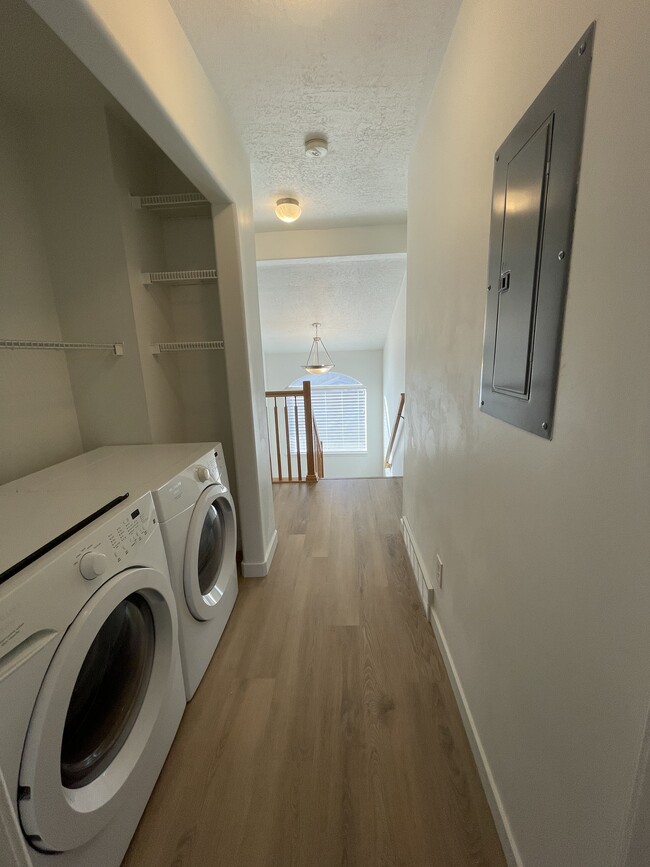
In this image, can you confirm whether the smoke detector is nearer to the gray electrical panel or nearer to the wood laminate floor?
the gray electrical panel

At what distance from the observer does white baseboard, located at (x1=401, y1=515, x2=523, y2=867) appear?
899 mm

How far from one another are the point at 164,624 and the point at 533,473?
1167mm

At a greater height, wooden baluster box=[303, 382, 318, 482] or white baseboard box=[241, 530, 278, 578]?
wooden baluster box=[303, 382, 318, 482]

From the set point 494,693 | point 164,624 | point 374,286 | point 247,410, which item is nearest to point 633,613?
point 494,693

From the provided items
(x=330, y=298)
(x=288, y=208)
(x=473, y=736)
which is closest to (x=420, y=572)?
(x=473, y=736)

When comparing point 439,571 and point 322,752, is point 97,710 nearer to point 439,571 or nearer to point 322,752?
point 322,752

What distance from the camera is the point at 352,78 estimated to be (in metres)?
1.44

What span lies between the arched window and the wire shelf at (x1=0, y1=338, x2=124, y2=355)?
553 centimetres

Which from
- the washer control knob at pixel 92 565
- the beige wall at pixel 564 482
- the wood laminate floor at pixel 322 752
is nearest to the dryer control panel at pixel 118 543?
the washer control knob at pixel 92 565

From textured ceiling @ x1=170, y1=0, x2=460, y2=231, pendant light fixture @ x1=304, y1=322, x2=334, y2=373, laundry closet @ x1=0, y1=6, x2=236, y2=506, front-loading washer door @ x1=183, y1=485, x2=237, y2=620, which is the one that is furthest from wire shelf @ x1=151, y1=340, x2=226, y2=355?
pendant light fixture @ x1=304, y1=322, x2=334, y2=373

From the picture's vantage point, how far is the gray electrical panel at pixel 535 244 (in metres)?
0.62

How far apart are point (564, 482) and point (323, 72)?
177 centimetres

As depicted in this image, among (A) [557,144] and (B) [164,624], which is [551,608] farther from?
(B) [164,624]

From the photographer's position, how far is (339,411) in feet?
24.7
